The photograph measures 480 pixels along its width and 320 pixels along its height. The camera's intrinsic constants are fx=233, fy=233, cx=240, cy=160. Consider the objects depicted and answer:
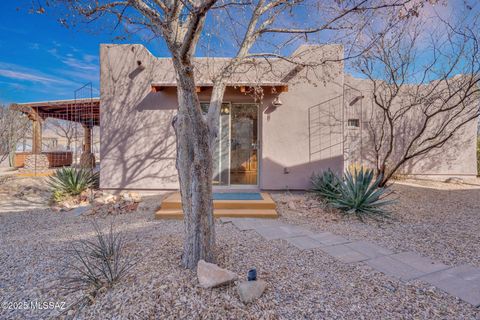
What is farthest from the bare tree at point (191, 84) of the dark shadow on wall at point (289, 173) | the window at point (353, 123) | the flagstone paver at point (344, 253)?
the window at point (353, 123)

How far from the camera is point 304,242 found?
3.60 meters

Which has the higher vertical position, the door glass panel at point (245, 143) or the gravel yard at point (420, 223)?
the door glass panel at point (245, 143)

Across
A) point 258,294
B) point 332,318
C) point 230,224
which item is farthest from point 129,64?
point 332,318

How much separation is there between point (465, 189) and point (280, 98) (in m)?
6.96

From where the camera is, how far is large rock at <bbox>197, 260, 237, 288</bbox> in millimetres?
2186

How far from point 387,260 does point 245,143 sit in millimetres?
4821

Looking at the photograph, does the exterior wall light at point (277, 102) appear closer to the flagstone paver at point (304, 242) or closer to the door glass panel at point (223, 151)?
the door glass panel at point (223, 151)

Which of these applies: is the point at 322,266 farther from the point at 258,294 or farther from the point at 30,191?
the point at 30,191

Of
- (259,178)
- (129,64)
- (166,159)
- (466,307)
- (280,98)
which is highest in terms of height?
(129,64)

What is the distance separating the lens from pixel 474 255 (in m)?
3.16

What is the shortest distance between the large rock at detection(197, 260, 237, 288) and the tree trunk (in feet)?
0.90

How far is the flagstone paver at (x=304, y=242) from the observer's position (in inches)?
135

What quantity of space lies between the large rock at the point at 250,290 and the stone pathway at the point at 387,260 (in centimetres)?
138

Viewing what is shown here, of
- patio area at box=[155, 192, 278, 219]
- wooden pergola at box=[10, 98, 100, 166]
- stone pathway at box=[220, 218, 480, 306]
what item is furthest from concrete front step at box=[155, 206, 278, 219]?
wooden pergola at box=[10, 98, 100, 166]
